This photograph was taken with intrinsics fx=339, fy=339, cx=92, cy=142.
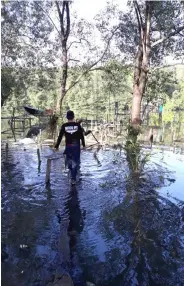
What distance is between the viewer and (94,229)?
4961 mm

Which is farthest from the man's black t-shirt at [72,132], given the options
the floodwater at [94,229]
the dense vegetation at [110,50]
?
the dense vegetation at [110,50]

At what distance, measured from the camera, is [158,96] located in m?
22.8

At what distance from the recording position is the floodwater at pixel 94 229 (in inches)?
147

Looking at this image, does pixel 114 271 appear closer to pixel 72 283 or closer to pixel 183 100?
pixel 72 283

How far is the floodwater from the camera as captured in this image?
3744mm

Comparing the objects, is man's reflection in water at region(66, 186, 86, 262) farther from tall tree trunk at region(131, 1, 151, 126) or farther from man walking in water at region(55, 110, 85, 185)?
tall tree trunk at region(131, 1, 151, 126)

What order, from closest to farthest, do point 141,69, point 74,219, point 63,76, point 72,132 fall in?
point 74,219
point 72,132
point 141,69
point 63,76

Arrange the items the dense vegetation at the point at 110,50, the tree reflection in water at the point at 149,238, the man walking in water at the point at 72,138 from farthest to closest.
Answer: the dense vegetation at the point at 110,50 → the man walking in water at the point at 72,138 → the tree reflection in water at the point at 149,238

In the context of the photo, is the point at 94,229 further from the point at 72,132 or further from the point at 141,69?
the point at 141,69

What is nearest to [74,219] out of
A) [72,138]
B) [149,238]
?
[149,238]

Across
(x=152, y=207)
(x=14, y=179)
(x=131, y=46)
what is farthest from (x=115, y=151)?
(x=131, y=46)

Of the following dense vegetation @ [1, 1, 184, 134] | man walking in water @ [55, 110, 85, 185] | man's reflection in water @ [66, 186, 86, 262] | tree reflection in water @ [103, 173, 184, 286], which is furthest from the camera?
dense vegetation @ [1, 1, 184, 134]

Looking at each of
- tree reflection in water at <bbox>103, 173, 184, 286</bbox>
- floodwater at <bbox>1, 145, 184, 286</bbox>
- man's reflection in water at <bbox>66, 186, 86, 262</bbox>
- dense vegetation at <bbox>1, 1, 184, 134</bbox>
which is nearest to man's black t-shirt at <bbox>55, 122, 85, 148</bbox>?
floodwater at <bbox>1, 145, 184, 286</bbox>

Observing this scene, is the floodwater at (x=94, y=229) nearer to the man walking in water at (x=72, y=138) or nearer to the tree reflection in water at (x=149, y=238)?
the tree reflection in water at (x=149, y=238)
